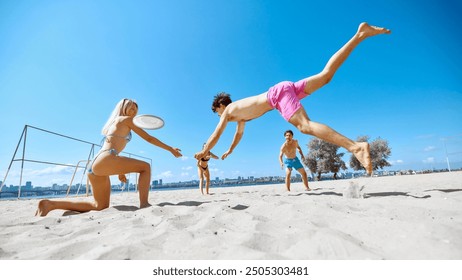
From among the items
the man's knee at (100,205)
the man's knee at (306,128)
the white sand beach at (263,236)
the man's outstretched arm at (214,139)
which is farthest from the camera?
the man's outstretched arm at (214,139)

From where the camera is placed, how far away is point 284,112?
298cm

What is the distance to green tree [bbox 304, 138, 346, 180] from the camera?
3253 cm

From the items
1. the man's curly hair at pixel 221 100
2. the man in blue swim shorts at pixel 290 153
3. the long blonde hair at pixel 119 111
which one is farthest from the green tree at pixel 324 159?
the long blonde hair at pixel 119 111

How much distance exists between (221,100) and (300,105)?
1.73m

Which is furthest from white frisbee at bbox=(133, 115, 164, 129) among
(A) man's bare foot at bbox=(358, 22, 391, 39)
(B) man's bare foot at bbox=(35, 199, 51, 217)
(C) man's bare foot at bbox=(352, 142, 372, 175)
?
(A) man's bare foot at bbox=(358, 22, 391, 39)

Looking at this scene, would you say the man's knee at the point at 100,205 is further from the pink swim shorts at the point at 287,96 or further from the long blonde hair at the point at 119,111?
the pink swim shorts at the point at 287,96

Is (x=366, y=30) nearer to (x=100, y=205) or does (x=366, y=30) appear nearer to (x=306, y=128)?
(x=306, y=128)

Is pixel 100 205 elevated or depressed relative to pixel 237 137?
depressed

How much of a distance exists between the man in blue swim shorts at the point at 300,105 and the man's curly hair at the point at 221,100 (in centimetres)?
74

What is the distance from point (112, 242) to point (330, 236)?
1.32 meters

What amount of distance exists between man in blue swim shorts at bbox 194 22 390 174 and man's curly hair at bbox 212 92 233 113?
2.42ft

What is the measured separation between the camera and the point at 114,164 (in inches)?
111

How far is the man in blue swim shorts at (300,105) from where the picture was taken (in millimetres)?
2619

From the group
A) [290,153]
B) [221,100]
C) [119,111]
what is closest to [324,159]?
[290,153]
